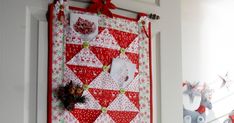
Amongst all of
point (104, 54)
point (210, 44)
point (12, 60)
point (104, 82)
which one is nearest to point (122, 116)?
point (104, 82)

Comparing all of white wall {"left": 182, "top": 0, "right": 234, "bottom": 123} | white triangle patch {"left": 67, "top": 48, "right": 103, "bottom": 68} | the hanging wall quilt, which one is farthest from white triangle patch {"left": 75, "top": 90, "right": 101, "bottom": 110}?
white wall {"left": 182, "top": 0, "right": 234, "bottom": 123}

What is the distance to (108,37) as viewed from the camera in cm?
154

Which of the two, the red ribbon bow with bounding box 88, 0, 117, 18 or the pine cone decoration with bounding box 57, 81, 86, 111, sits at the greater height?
the red ribbon bow with bounding box 88, 0, 117, 18

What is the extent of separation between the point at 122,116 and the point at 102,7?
461mm

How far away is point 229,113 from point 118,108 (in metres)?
1.27

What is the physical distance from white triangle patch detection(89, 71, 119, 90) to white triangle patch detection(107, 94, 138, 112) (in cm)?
5

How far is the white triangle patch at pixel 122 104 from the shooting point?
1531 millimetres

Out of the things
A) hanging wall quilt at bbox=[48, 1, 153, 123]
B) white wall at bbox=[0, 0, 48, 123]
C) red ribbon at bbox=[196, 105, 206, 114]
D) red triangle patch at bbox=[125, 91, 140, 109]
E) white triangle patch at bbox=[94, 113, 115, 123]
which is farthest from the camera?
red ribbon at bbox=[196, 105, 206, 114]

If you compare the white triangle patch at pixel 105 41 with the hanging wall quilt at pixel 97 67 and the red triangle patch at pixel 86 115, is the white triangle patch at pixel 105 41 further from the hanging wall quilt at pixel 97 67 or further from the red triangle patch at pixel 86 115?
the red triangle patch at pixel 86 115

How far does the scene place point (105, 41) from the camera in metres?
1.53

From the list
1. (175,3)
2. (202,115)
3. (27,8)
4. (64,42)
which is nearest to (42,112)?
(64,42)

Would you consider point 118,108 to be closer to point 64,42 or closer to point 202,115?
point 64,42

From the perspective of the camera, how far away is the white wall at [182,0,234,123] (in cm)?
239

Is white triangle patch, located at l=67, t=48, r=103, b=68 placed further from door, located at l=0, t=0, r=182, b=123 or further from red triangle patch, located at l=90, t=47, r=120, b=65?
door, located at l=0, t=0, r=182, b=123
